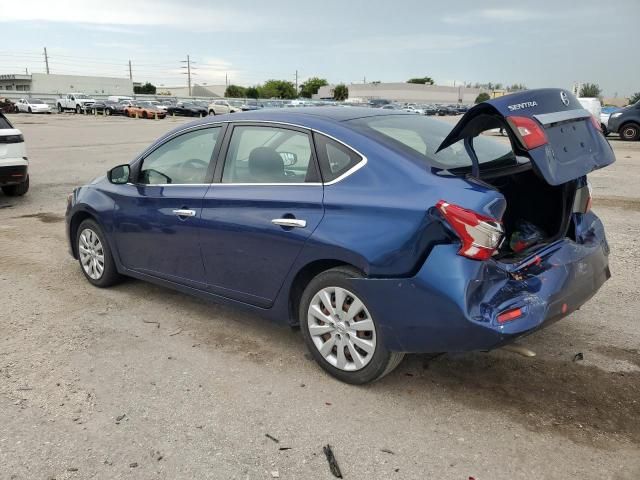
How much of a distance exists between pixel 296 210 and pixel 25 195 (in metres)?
8.34

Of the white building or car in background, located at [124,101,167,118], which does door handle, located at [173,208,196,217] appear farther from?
the white building

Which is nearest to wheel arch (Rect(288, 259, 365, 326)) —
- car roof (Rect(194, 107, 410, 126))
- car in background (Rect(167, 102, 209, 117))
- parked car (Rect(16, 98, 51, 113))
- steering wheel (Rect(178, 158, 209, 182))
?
car roof (Rect(194, 107, 410, 126))

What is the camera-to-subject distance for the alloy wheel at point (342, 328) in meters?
3.34

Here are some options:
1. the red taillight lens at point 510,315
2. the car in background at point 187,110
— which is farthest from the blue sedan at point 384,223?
the car in background at point 187,110

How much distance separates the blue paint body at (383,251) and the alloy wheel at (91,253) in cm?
110

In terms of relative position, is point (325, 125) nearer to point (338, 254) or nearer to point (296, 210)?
point (296, 210)

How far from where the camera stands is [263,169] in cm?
390

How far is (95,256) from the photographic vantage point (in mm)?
5246

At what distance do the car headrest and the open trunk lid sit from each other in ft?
3.48

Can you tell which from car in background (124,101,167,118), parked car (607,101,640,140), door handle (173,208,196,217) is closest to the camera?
door handle (173,208,196,217)

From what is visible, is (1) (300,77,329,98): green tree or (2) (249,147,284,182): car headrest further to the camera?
(1) (300,77,329,98): green tree

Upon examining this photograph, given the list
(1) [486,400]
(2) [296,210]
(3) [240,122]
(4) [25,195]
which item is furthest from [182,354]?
(4) [25,195]

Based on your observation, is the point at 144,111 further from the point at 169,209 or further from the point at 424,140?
the point at 424,140

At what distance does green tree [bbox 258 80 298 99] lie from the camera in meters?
125
